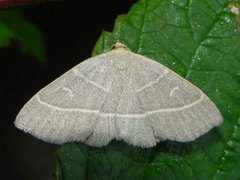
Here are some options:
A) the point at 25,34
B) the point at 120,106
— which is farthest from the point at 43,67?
the point at 120,106

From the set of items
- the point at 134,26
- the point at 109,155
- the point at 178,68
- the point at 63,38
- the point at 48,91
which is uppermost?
the point at 134,26

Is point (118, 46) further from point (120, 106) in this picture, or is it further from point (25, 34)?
point (25, 34)

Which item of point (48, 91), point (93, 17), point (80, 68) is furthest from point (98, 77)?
point (93, 17)

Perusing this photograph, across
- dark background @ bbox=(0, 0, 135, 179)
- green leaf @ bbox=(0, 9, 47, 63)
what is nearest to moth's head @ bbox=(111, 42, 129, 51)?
green leaf @ bbox=(0, 9, 47, 63)

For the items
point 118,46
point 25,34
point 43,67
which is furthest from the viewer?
point 43,67

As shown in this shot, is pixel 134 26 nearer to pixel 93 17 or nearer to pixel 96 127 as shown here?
pixel 96 127

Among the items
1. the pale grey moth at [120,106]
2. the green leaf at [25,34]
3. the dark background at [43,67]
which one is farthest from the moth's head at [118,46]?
the dark background at [43,67]

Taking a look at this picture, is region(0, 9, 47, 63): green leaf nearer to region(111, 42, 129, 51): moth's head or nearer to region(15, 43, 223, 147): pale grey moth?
region(15, 43, 223, 147): pale grey moth
